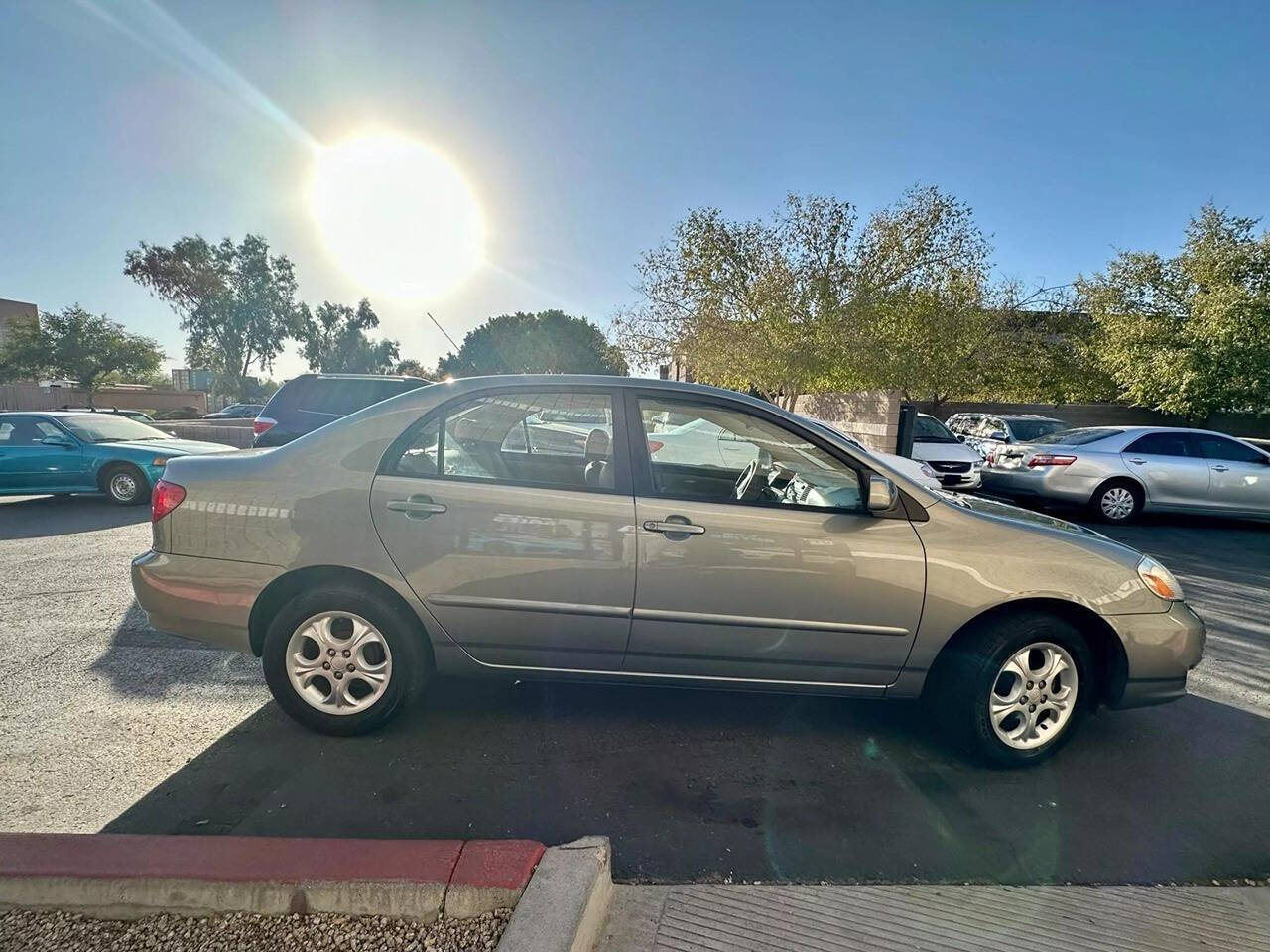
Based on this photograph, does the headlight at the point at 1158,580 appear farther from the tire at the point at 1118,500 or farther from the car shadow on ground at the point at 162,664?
the tire at the point at 1118,500

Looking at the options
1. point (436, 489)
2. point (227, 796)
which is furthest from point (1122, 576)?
point (227, 796)

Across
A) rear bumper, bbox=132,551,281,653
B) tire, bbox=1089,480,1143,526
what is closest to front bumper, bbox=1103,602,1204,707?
rear bumper, bbox=132,551,281,653

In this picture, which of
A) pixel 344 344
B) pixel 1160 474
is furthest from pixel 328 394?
pixel 344 344

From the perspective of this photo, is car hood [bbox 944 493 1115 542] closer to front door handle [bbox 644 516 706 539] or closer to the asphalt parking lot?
the asphalt parking lot

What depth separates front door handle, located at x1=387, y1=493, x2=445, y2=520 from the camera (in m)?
2.59

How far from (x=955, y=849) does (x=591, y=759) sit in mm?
1464

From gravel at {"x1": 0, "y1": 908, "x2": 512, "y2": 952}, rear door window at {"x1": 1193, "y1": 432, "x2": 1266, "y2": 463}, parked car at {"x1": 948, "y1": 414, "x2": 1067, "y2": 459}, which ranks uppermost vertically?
parked car at {"x1": 948, "y1": 414, "x2": 1067, "y2": 459}

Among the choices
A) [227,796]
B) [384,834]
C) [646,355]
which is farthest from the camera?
[646,355]

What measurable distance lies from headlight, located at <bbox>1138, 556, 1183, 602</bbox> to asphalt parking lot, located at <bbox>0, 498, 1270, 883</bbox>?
→ 80cm

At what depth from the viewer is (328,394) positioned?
8.23 m

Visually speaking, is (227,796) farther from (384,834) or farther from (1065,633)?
(1065,633)

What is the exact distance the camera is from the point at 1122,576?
2635mm

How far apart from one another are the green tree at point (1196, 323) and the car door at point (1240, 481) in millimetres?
9409

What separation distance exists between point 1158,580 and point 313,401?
351 inches
